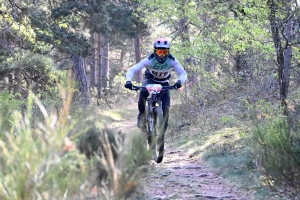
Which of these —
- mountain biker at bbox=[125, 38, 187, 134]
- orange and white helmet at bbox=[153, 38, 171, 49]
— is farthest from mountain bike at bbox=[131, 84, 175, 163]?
orange and white helmet at bbox=[153, 38, 171, 49]

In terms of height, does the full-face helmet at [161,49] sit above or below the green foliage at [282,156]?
above

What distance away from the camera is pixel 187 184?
572 cm

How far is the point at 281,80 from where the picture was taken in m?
Result: 6.73

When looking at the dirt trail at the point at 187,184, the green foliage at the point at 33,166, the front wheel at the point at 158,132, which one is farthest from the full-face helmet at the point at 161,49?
the green foliage at the point at 33,166

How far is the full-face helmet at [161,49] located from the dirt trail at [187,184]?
1.63 metres

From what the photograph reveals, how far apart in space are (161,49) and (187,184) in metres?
2.34

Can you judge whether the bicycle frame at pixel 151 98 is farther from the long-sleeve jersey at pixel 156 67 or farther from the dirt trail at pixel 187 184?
the dirt trail at pixel 187 184

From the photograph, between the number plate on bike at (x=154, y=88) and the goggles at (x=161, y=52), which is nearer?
the number plate on bike at (x=154, y=88)

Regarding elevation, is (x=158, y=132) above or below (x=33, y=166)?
below

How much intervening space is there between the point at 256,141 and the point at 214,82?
25.5 ft

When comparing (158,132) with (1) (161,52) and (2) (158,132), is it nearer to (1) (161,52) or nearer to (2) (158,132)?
(2) (158,132)

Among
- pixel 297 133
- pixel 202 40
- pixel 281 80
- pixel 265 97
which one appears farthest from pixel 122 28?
pixel 297 133

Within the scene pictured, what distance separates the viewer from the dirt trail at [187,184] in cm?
504

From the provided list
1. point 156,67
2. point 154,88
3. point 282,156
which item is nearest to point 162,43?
point 156,67
